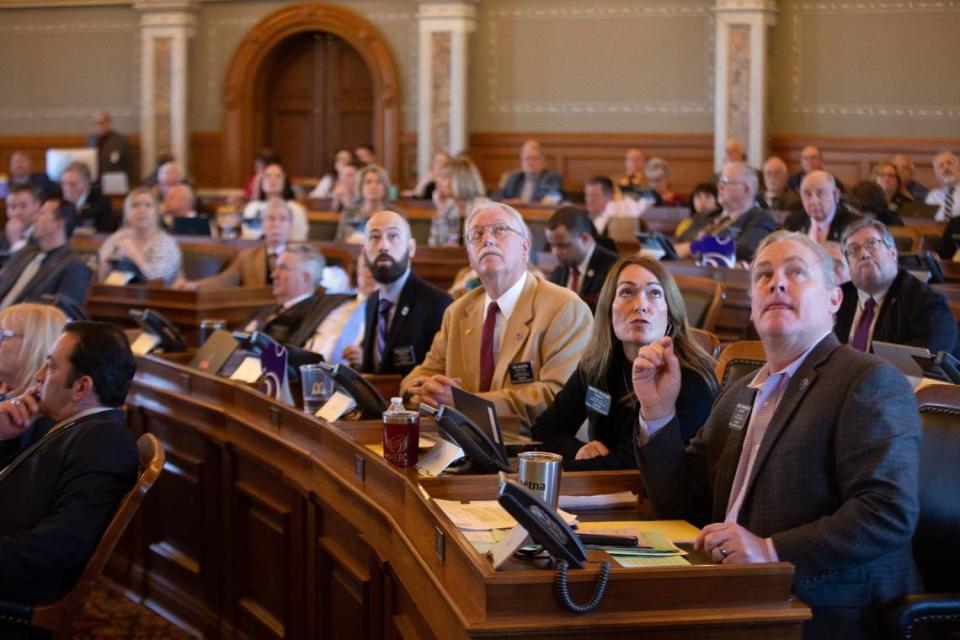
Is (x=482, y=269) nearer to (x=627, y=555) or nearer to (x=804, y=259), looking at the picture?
(x=804, y=259)

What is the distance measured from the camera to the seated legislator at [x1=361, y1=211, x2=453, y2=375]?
14.2ft

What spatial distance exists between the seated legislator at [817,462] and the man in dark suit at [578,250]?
303 cm

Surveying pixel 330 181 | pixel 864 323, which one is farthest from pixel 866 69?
pixel 864 323

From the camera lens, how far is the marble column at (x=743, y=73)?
36.5ft

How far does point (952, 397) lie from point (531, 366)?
4.53ft

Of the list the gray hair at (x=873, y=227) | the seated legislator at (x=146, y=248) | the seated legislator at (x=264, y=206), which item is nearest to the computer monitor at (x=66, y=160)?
the seated legislator at (x=264, y=206)

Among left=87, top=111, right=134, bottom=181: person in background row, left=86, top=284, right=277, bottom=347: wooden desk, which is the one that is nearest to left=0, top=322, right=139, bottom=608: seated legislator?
left=86, top=284, right=277, bottom=347: wooden desk

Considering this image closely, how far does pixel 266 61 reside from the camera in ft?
44.2

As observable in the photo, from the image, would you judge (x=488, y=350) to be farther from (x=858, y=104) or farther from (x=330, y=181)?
(x=330, y=181)

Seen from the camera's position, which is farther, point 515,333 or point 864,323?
point 864,323

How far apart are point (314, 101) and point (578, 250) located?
881 centimetres

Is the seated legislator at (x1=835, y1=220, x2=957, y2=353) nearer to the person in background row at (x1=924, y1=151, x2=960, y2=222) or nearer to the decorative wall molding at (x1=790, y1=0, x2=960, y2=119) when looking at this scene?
the person in background row at (x1=924, y1=151, x2=960, y2=222)

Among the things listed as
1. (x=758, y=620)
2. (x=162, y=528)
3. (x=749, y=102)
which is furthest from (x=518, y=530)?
Answer: (x=749, y=102)

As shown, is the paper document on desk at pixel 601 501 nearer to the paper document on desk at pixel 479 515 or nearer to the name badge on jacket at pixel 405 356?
the paper document on desk at pixel 479 515
